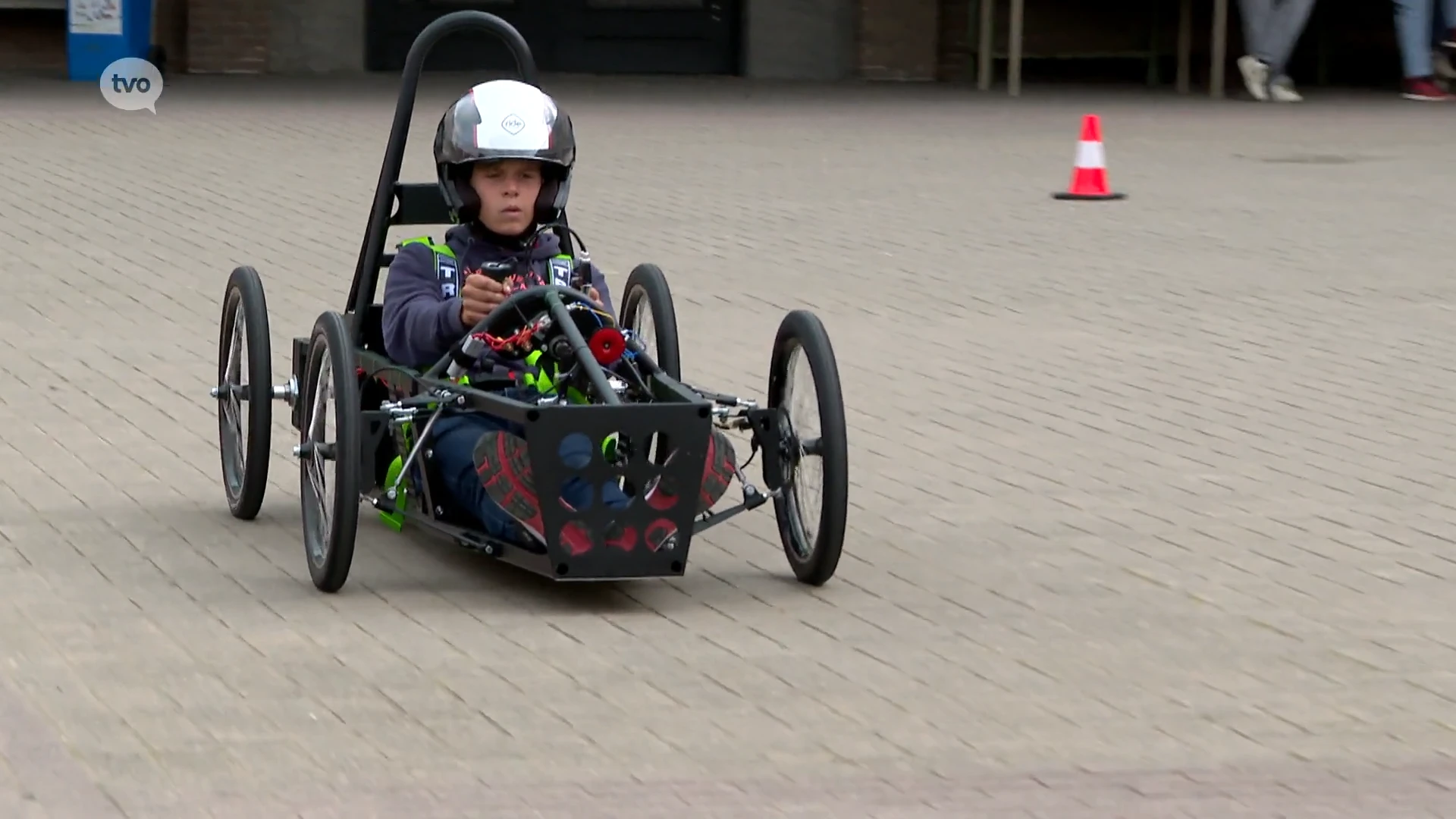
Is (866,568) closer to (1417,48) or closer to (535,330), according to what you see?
(535,330)

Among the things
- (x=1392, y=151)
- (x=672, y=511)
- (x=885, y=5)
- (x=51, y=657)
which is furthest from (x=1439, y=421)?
(x=885, y=5)

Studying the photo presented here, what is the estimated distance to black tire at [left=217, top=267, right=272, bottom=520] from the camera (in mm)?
6215

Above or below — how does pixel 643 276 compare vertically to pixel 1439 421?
above

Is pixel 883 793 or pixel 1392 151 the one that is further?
pixel 1392 151

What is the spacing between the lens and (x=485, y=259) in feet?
20.1

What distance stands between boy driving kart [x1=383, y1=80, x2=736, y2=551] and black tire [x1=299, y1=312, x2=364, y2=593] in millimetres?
242

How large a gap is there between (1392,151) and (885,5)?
18.0 feet

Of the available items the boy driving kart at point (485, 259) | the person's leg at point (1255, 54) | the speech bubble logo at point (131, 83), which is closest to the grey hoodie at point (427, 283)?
the boy driving kart at point (485, 259)

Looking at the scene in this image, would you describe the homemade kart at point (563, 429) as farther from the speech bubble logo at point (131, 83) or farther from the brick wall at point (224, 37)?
the brick wall at point (224, 37)

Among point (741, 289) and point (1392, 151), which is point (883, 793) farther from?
point (1392, 151)

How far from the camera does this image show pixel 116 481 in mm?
6781

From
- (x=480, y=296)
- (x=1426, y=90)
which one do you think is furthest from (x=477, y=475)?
(x=1426, y=90)

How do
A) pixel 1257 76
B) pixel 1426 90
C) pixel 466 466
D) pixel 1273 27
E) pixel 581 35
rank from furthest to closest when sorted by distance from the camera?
1. pixel 581 35
2. pixel 1426 90
3. pixel 1257 76
4. pixel 1273 27
5. pixel 466 466

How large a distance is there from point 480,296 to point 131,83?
13.1 metres
